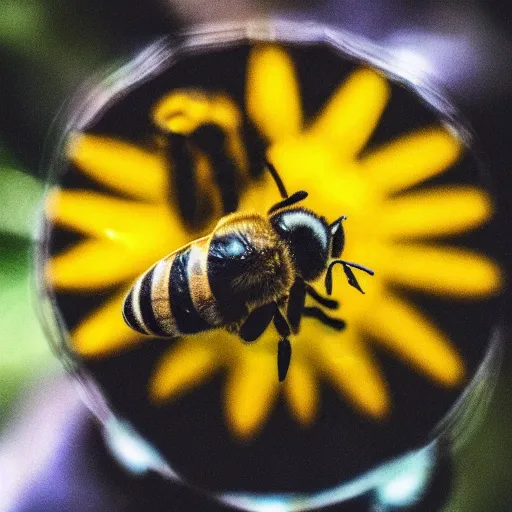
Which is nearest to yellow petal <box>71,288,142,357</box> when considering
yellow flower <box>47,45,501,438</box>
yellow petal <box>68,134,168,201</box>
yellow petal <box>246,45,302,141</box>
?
yellow flower <box>47,45,501,438</box>

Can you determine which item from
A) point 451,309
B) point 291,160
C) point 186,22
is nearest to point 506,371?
point 451,309

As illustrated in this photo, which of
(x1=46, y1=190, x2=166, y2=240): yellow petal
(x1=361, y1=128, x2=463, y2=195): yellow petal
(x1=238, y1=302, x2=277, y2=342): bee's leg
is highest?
(x1=46, y1=190, x2=166, y2=240): yellow petal

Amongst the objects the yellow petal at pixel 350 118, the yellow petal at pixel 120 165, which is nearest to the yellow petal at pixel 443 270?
the yellow petal at pixel 350 118

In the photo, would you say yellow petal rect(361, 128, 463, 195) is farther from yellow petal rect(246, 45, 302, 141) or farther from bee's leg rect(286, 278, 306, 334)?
bee's leg rect(286, 278, 306, 334)

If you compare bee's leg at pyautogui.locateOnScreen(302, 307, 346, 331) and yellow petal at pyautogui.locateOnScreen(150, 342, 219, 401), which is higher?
yellow petal at pyautogui.locateOnScreen(150, 342, 219, 401)

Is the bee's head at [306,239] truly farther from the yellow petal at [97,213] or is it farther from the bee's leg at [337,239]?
the yellow petal at [97,213]

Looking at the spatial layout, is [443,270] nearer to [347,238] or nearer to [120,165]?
[347,238]

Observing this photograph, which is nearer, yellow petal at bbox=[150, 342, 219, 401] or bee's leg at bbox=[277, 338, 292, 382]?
bee's leg at bbox=[277, 338, 292, 382]
